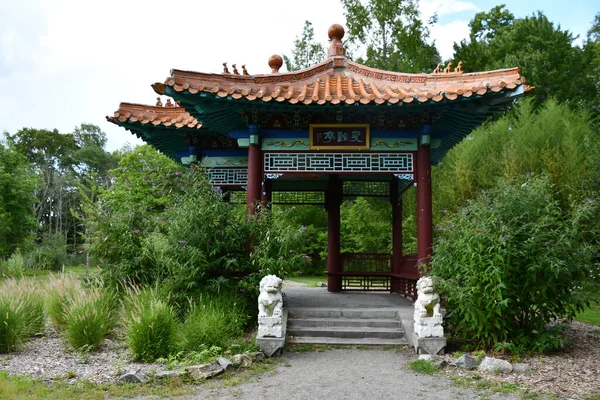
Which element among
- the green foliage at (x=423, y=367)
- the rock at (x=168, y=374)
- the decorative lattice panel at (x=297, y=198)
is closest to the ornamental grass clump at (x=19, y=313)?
the rock at (x=168, y=374)

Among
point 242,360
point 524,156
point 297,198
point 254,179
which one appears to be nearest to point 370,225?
point 524,156

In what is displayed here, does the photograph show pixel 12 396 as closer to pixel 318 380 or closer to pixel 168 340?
pixel 168 340

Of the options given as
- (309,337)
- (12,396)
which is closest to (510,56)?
(309,337)

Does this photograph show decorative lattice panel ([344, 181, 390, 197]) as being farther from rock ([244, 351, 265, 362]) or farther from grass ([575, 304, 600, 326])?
rock ([244, 351, 265, 362])

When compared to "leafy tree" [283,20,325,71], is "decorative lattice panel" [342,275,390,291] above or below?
below

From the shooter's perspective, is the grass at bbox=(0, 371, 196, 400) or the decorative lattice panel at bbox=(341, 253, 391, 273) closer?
the grass at bbox=(0, 371, 196, 400)

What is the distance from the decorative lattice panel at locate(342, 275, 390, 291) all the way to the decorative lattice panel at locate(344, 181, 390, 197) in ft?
5.78

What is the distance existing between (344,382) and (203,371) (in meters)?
1.37

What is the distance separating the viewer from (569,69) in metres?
20.4

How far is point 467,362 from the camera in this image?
5.27 metres

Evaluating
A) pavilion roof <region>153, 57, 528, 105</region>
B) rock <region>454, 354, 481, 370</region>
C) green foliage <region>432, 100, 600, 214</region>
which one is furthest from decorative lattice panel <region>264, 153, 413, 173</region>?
green foliage <region>432, 100, 600, 214</region>

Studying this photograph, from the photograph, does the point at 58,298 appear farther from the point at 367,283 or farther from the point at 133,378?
the point at 367,283

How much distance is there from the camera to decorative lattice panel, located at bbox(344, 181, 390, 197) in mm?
10633

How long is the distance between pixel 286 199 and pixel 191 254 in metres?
4.98
